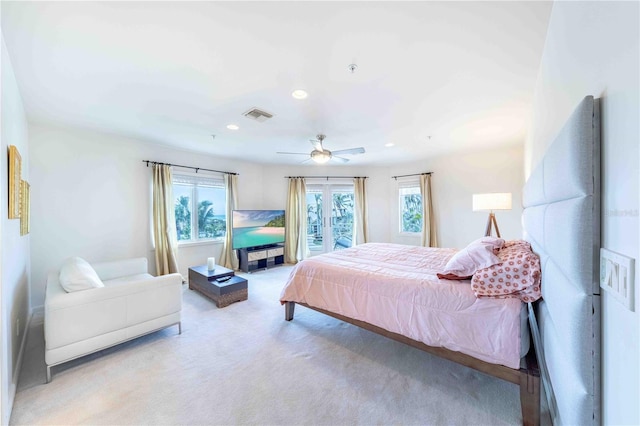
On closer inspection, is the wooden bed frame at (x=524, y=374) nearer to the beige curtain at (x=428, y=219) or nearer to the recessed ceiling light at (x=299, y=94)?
the recessed ceiling light at (x=299, y=94)

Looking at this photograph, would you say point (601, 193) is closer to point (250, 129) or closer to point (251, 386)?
point (251, 386)

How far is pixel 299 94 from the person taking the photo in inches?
94.3

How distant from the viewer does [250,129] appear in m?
3.42

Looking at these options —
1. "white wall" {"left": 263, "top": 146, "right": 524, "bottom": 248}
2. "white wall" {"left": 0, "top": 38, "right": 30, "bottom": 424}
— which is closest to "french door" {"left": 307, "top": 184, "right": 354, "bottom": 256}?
"white wall" {"left": 263, "top": 146, "right": 524, "bottom": 248}

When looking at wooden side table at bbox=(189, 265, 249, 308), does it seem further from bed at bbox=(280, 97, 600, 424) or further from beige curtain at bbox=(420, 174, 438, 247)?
beige curtain at bbox=(420, 174, 438, 247)

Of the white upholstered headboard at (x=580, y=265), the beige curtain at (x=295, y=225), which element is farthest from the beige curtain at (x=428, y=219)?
the white upholstered headboard at (x=580, y=265)

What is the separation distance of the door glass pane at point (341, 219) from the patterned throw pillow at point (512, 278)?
4.54 meters

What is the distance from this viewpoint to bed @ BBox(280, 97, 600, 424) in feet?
2.72

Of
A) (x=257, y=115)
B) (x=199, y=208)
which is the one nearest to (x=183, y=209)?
(x=199, y=208)

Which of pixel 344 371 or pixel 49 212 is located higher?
pixel 49 212

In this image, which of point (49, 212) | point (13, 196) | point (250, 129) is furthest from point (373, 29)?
point (49, 212)

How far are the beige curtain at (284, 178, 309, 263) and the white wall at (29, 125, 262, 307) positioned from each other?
2465 mm

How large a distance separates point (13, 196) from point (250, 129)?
231cm

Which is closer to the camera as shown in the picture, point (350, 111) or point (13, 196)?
point (13, 196)
